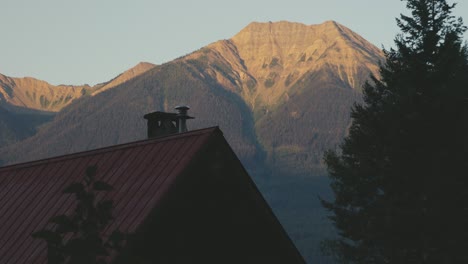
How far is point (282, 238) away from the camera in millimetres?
20391

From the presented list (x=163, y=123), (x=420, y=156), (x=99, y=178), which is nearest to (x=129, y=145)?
(x=99, y=178)

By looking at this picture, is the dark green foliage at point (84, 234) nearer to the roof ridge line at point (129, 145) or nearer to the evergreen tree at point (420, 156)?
the roof ridge line at point (129, 145)

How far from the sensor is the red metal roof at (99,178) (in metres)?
18.0

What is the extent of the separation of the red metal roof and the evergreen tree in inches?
747

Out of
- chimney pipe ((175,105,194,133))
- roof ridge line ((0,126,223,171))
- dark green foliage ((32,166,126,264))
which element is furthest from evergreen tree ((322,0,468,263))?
dark green foliage ((32,166,126,264))

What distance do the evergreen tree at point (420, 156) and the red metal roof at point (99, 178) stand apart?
19.0 m

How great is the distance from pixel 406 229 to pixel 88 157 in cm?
1958

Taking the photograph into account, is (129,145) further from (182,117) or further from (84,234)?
(84,234)

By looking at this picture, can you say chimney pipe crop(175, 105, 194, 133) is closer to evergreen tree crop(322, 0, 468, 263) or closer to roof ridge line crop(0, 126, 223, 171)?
roof ridge line crop(0, 126, 223, 171)

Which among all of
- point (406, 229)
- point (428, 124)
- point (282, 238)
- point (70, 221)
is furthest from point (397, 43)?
point (70, 221)

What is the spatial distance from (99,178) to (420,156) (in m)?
21.4

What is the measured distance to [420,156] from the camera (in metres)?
38.2

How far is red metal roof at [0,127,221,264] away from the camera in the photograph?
1795 cm

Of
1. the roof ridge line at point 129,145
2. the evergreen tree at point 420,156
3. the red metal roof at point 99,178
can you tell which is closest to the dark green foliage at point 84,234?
the red metal roof at point 99,178
